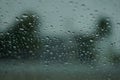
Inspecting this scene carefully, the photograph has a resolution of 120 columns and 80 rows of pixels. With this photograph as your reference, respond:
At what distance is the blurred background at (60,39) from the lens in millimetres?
3061

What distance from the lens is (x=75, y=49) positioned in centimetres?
317

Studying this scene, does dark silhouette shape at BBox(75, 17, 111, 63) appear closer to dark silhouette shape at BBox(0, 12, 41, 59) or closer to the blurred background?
the blurred background

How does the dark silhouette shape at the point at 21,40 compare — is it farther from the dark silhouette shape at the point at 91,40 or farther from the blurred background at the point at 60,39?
the dark silhouette shape at the point at 91,40

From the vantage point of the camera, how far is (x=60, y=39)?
3.17m

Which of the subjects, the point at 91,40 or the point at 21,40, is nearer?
the point at 21,40

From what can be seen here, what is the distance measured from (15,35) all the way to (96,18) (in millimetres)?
750

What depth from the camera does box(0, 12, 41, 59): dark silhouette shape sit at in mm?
3049

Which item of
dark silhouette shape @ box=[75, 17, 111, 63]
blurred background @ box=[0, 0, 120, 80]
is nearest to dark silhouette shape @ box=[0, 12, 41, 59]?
blurred background @ box=[0, 0, 120, 80]

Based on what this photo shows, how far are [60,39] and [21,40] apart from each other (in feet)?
1.13

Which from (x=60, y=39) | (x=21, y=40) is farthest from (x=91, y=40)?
(x=21, y=40)

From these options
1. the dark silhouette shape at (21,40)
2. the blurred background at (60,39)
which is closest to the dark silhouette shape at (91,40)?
the blurred background at (60,39)

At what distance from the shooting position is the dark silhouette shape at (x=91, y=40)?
10.3ft

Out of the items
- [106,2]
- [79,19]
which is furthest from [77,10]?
[106,2]

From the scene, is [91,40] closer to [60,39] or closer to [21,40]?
[60,39]
